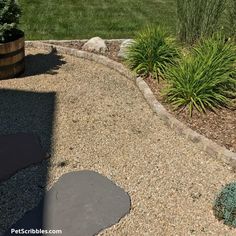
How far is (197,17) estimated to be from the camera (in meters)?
7.70

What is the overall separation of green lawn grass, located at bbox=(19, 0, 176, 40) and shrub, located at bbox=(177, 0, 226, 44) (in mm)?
1848

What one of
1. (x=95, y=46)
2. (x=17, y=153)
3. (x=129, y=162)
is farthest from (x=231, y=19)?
(x=17, y=153)

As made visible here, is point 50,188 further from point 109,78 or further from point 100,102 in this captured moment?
point 109,78

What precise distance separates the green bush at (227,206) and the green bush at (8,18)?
453cm

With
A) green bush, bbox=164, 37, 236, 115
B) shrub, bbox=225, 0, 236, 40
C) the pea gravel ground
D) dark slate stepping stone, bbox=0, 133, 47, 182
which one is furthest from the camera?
shrub, bbox=225, 0, 236, 40

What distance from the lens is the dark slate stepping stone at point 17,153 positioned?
474 cm

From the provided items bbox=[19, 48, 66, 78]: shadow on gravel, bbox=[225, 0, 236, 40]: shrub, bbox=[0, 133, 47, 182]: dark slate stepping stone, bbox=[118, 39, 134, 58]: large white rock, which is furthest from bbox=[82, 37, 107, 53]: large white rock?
bbox=[0, 133, 47, 182]: dark slate stepping stone

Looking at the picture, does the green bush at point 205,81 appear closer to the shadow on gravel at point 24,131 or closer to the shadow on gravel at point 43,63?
the shadow on gravel at point 24,131

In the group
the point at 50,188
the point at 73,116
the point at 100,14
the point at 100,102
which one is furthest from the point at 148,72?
the point at 100,14

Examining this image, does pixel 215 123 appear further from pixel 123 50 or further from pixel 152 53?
pixel 123 50

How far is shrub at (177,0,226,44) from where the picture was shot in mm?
7543

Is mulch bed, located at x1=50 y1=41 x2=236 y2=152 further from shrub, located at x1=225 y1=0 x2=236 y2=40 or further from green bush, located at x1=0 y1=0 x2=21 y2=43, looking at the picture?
green bush, located at x1=0 y1=0 x2=21 y2=43

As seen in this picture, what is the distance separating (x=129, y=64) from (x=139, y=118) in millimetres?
1832

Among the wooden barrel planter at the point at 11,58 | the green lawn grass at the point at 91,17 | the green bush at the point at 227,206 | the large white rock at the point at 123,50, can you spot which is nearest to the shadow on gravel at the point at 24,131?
the wooden barrel planter at the point at 11,58
